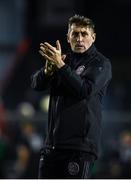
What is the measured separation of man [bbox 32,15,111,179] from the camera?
23.4 feet

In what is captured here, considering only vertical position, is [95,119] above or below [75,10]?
below

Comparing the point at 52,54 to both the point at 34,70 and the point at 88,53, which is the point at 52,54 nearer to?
the point at 88,53

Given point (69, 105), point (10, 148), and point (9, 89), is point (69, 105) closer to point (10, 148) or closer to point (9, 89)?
point (10, 148)

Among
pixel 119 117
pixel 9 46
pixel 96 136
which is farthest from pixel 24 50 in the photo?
pixel 96 136

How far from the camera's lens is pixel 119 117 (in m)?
16.8

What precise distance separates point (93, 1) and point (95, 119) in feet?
63.8

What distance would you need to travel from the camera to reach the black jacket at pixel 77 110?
23.5 ft

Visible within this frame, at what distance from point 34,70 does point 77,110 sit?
16958 millimetres

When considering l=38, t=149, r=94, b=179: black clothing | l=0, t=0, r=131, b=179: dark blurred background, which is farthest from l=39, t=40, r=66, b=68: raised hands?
l=0, t=0, r=131, b=179: dark blurred background

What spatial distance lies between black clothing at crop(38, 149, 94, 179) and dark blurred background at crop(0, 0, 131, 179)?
24.2ft

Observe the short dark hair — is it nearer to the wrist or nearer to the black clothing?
the wrist

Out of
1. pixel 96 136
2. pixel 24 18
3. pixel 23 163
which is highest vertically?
pixel 24 18

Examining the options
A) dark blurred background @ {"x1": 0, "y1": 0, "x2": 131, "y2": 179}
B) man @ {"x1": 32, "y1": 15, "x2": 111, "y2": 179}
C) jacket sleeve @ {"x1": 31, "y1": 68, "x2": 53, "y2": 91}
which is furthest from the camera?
dark blurred background @ {"x1": 0, "y1": 0, "x2": 131, "y2": 179}

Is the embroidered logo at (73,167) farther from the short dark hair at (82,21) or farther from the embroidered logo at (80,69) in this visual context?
the short dark hair at (82,21)
